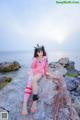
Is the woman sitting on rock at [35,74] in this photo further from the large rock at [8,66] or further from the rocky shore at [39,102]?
the large rock at [8,66]

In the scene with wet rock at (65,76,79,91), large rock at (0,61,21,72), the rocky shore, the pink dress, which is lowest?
wet rock at (65,76,79,91)

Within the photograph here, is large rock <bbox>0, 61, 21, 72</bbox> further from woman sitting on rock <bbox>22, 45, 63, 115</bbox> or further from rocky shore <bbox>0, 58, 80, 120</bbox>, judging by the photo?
woman sitting on rock <bbox>22, 45, 63, 115</bbox>

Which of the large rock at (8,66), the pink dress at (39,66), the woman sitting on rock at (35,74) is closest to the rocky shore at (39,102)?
the woman sitting on rock at (35,74)

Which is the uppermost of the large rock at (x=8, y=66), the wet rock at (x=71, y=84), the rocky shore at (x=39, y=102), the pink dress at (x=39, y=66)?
the pink dress at (x=39, y=66)

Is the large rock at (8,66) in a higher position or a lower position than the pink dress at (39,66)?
lower

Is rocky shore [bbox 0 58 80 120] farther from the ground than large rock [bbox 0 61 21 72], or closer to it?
closer to it

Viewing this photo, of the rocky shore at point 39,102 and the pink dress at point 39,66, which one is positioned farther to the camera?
the pink dress at point 39,66

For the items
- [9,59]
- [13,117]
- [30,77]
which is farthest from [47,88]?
[9,59]

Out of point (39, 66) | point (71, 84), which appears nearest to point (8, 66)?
point (71, 84)

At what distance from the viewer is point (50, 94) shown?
2121 millimetres

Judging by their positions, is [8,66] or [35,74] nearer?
[35,74]

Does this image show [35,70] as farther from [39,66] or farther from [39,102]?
→ [39,102]

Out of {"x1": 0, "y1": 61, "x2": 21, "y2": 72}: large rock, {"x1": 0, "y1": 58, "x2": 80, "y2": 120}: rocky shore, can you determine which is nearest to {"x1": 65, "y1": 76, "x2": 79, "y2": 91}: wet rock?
{"x1": 0, "y1": 61, "x2": 21, "y2": 72}: large rock

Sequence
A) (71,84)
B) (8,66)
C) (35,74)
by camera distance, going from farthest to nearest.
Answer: (8,66) < (71,84) < (35,74)
